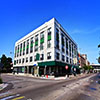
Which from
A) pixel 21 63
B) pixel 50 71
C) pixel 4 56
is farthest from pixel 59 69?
pixel 4 56

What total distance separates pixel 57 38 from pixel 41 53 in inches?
342

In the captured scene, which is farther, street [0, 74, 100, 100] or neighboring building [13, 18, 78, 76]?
neighboring building [13, 18, 78, 76]

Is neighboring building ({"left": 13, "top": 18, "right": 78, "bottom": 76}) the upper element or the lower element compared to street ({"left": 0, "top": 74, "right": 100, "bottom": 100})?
upper

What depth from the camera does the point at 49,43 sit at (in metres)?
36.1

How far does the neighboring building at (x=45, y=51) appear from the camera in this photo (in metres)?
34.4

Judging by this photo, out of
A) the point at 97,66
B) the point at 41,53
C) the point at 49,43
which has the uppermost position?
the point at 49,43

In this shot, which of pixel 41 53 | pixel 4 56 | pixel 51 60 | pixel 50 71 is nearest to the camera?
pixel 51 60

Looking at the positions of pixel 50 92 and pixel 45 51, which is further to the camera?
pixel 45 51

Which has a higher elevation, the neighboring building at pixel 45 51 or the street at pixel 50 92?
the neighboring building at pixel 45 51

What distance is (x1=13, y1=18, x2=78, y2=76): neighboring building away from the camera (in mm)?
34434

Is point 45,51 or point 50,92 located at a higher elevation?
point 45,51

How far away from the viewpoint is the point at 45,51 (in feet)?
120

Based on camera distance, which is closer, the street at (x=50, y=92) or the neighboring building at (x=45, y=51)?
the street at (x=50, y=92)

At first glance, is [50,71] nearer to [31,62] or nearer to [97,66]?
[31,62]
